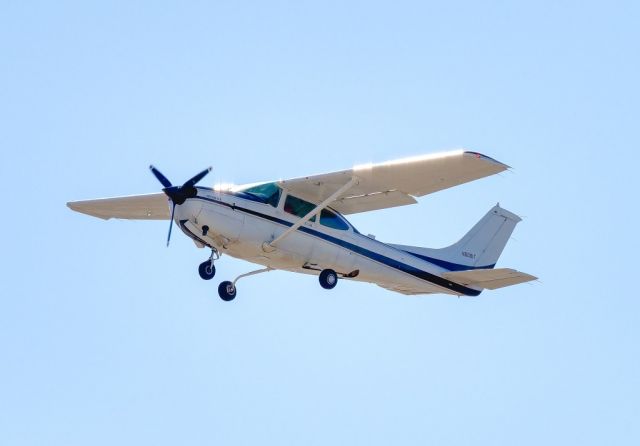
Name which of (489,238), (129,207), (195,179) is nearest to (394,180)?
(195,179)

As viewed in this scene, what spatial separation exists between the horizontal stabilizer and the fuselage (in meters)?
0.26

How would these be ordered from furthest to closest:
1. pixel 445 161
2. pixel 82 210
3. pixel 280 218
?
pixel 82 210
pixel 280 218
pixel 445 161

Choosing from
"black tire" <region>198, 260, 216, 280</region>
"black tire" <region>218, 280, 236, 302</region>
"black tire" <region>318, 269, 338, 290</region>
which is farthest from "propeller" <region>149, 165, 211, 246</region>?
"black tire" <region>318, 269, 338, 290</region>

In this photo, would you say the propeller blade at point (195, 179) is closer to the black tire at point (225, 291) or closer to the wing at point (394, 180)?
the wing at point (394, 180)

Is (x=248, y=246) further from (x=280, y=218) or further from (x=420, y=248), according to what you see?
(x=420, y=248)

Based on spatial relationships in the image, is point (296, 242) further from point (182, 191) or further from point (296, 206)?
point (182, 191)

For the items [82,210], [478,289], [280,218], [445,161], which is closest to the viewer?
[445,161]

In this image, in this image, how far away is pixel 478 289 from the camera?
2675 centimetres

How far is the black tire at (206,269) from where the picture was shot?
24.3 metres

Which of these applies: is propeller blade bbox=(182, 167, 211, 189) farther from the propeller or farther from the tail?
the tail

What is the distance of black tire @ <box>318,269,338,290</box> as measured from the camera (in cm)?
2523

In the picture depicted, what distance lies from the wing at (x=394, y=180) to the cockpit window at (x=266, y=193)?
0.24 metres

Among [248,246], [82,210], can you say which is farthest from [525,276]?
[82,210]

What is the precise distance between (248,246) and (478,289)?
5.52 m
